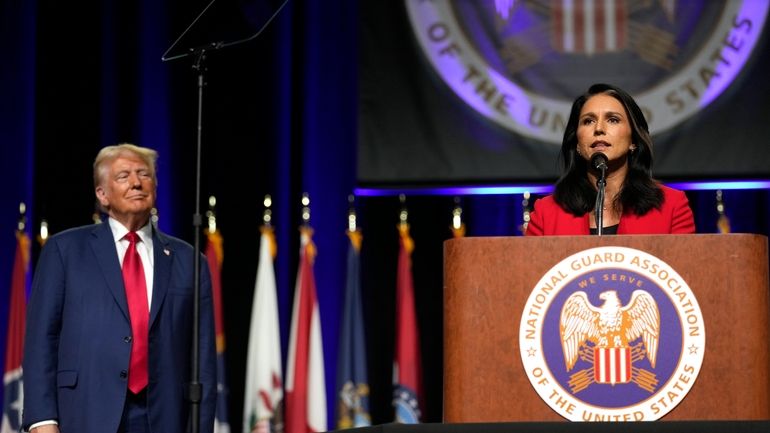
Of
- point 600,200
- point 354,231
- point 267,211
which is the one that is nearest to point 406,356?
point 354,231

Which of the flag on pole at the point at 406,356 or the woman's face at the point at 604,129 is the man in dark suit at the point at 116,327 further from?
the flag on pole at the point at 406,356

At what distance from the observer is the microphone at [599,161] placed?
2582 mm

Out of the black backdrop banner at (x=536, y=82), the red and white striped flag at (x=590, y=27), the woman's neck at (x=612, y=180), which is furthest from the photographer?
the red and white striped flag at (x=590, y=27)

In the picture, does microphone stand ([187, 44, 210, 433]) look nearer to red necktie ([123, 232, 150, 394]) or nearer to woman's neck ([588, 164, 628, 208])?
red necktie ([123, 232, 150, 394])

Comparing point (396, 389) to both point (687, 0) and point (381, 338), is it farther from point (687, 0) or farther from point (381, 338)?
point (687, 0)

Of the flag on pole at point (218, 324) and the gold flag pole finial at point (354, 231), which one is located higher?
the gold flag pole finial at point (354, 231)

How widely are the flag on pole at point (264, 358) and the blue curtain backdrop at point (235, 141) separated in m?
0.31

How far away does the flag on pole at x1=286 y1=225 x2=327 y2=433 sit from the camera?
18.1 feet

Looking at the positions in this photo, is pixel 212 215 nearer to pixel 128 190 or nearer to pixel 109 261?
pixel 128 190

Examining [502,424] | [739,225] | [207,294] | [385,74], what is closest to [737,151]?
[739,225]

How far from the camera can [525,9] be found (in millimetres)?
5531

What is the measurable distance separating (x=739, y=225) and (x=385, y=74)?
1950mm

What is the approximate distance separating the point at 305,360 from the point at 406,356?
0.51 m

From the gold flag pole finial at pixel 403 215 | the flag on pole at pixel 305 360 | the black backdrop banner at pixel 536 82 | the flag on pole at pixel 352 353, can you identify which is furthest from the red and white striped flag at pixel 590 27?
the flag on pole at pixel 305 360
